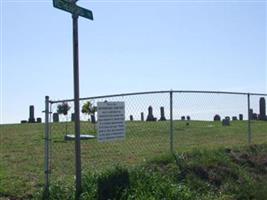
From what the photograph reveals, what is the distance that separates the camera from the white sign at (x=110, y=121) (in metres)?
9.87

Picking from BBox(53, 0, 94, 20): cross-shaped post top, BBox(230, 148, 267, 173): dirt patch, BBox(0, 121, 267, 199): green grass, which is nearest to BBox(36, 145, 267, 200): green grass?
BBox(230, 148, 267, 173): dirt patch

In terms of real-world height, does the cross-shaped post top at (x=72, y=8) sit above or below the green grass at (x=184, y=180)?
above

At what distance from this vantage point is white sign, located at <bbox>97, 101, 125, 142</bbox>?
32.4 ft

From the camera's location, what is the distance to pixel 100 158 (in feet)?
42.7

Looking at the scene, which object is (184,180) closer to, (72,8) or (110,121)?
(110,121)

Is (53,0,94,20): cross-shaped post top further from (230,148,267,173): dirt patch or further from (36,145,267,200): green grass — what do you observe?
(230,148,267,173): dirt patch

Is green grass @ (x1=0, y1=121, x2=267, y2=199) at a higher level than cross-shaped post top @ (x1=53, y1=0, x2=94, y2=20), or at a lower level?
lower

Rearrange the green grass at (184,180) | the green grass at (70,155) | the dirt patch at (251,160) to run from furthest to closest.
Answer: the dirt patch at (251,160)
the green grass at (70,155)
the green grass at (184,180)

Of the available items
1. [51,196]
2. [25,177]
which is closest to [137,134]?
[25,177]

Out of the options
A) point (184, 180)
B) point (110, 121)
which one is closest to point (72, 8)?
point (110, 121)

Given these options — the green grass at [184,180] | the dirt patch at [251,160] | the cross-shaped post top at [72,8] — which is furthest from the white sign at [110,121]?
the dirt patch at [251,160]

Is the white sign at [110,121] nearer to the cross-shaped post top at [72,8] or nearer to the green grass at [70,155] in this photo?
the green grass at [70,155]

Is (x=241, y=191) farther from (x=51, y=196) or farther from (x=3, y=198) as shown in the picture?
(x=3, y=198)

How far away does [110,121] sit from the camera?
1008cm
